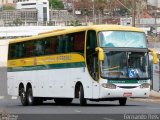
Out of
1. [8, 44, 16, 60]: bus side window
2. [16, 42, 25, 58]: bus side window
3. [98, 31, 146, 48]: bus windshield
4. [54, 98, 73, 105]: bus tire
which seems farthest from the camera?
[8, 44, 16, 60]: bus side window

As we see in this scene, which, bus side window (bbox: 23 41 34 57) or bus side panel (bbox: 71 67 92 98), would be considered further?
bus side window (bbox: 23 41 34 57)

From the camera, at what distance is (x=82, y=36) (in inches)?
1155

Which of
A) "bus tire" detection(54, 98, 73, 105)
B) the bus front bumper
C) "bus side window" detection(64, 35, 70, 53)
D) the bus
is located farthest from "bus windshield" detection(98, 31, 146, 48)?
"bus tire" detection(54, 98, 73, 105)

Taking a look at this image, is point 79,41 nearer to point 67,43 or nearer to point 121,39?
point 67,43

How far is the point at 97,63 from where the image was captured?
28.2 m

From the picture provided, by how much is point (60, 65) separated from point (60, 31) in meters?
1.62

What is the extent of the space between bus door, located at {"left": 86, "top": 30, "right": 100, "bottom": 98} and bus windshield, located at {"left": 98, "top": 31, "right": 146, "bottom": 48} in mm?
395

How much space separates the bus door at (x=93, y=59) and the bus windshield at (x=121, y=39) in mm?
395

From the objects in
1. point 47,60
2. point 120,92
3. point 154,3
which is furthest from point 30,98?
point 154,3

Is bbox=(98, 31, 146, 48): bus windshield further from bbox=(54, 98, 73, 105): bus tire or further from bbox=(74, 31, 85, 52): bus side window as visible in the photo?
bbox=(54, 98, 73, 105): bus tire

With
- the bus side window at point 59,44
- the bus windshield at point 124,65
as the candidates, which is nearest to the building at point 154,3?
the bus side window at point 59,44

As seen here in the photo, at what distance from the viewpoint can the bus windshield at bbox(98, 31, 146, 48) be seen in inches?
1123

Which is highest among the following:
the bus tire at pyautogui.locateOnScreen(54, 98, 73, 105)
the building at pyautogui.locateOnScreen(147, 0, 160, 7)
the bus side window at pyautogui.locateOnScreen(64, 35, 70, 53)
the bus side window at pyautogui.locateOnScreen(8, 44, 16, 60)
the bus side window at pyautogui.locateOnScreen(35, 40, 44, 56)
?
the bus side window at pyautogui.locateOnScreen(64, 35, 70, 53)

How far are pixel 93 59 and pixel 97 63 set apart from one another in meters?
0.40
